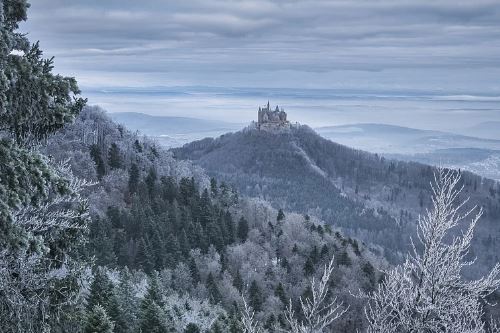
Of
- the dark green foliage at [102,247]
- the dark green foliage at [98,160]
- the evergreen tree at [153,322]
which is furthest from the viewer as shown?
the dark green foliage at [98,160]

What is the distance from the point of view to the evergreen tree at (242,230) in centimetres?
9931

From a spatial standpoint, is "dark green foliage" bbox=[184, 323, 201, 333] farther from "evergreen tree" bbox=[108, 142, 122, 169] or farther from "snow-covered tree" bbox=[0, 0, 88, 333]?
"evergreen tree" bbox=[108, 142, 122, 169]

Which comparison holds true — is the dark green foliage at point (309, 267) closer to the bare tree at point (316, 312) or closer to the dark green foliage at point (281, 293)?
the dark green foliage at point (281, 293)

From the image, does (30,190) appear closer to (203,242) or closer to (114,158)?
(203,242)

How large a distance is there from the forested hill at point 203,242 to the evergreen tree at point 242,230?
0.56ft

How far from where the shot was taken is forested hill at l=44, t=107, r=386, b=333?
77812 mm

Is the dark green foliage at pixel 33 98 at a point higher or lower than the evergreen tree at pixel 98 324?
higher

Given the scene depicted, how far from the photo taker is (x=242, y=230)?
99375 mm

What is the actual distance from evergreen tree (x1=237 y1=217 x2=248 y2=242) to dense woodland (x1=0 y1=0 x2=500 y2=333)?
0.18 metres

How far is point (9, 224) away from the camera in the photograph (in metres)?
8.70

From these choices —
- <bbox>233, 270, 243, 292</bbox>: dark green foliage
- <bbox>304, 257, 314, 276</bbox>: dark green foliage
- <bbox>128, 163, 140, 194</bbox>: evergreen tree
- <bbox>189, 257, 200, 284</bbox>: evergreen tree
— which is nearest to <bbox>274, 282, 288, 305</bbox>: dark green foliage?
<bbox>233, 270, 243, 292</bbox>: dark green foliage

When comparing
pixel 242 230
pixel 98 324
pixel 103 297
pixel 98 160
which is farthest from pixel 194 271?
pixel 98 324

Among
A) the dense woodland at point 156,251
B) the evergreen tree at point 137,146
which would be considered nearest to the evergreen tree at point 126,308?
the dense woodland at point 156,251

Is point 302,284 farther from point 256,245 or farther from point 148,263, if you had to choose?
point 148,263
